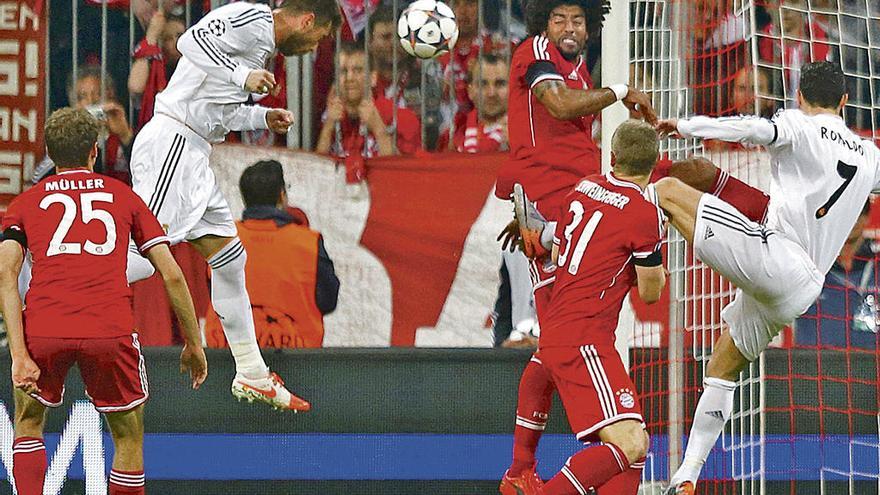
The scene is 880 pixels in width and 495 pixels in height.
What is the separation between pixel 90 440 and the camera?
7.85 metres

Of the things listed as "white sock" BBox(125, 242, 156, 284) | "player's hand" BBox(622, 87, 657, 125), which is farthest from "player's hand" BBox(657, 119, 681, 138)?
"white sock" BBox(125, 242, 156, 284)

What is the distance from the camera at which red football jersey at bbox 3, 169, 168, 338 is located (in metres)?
6.17

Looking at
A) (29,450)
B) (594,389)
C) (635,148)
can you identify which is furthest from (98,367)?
(635,148)

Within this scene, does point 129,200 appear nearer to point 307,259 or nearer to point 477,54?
point 307,259

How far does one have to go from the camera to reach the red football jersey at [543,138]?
23.5 ft

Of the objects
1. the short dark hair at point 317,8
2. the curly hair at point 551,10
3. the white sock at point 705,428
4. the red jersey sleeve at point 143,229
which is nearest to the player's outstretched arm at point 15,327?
the red jersey sleeve at point 143,229

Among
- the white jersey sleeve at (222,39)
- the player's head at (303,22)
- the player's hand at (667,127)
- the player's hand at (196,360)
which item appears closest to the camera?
the player's hand at (196,360)

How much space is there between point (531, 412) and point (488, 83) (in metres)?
2.68

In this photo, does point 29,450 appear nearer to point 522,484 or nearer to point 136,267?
point 136,267

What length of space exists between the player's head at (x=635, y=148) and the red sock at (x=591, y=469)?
3.77 ft

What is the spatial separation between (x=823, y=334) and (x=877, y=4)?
2.40 metres

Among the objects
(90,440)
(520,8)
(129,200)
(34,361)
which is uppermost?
(520,8)

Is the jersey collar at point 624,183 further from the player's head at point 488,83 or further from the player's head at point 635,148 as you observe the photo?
the player's head at point 488,83

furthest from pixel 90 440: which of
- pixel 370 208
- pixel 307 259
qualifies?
pixel 370 208
